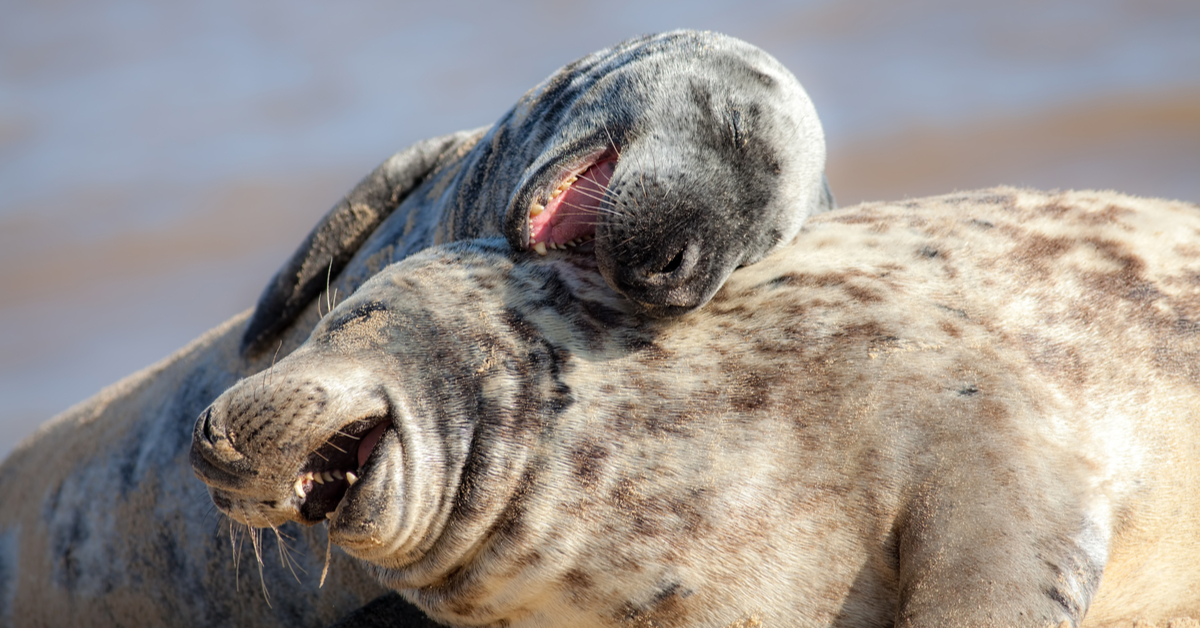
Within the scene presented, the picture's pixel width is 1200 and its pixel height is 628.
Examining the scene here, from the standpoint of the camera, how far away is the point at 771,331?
94.9 inches

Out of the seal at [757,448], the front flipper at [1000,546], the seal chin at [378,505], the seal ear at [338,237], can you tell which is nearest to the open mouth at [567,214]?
the seal at [757,448]

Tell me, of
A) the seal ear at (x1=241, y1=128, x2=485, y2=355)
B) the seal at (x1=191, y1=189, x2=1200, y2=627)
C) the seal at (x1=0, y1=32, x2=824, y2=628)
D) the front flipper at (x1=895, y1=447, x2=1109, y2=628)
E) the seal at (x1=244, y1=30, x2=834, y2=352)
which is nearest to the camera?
the front flipper at (x1=895, y1=447, x2=1109, y2=628)

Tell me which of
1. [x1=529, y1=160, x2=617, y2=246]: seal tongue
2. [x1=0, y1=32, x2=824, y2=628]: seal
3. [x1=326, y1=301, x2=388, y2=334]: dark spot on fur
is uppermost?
[x1=529, y1=160, x2=617, y2=246]: seal tongue

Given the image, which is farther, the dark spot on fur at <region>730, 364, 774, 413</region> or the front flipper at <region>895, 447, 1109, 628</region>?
A: the dark spot on fur at <region>730, 364, 774, 413</region>

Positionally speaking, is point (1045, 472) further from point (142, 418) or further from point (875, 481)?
point (142, 418)

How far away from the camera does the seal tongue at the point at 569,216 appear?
2.67 m

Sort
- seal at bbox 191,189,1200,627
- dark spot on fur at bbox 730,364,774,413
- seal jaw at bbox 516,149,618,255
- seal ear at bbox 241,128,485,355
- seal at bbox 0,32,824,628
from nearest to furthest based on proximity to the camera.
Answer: seal at bbox 191,189,1200,627 < dark spot on fur at bbox 730,364,774,413 < seal jaw at bbox 516,149,618,255 < seal at bbox 0,32,824,628 < seal ear at bbox 241,128,485,355

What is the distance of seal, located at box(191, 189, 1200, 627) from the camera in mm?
2141

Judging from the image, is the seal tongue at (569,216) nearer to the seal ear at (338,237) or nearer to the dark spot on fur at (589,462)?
the dark spot on fur at (589,462)

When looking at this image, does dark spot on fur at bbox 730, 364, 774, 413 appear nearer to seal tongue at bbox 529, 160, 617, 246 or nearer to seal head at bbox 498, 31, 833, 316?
seal head at bbox 498, 31, 833, 316

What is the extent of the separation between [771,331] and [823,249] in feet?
1.18

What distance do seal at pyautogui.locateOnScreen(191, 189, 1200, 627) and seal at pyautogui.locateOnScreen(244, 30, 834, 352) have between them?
0.13 meters

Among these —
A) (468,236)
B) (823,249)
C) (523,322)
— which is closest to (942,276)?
(823,249)

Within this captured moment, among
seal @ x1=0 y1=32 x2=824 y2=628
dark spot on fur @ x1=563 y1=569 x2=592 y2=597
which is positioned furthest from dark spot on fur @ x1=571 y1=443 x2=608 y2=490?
seal @ x1=0 y1=32 x2=824 y2=628
